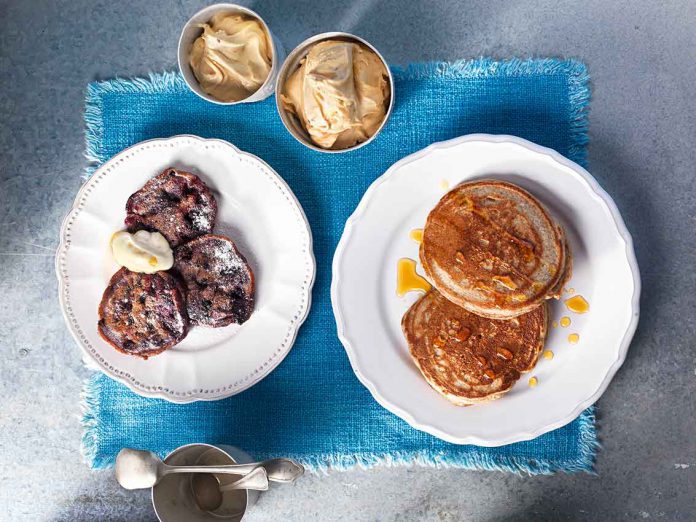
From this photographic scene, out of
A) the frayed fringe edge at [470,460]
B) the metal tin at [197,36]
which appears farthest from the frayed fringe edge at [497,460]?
the metal tin at [197,36]

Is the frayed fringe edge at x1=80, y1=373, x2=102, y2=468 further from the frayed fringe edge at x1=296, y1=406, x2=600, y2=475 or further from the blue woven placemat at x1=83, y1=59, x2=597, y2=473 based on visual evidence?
the frayed fringe edge at x1=296, y1=406, x2=600, y2=475

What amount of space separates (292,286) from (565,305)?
0.76m

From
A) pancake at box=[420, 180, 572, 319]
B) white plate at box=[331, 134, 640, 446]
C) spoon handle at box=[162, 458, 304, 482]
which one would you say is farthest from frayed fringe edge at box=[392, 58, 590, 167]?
spoon handle at box=[162, 458, 304, 482]

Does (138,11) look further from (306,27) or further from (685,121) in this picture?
(685,121)

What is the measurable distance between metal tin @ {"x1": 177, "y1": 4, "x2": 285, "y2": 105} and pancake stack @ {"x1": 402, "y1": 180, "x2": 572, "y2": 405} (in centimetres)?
56

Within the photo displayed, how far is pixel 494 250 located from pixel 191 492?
3.50ft

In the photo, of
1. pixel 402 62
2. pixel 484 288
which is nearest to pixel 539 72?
pixel 402 62

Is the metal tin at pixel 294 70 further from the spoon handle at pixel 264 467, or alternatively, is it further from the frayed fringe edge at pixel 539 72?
the spoon handle at pixel 264 467

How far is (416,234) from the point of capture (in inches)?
64.7

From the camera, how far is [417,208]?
5.34ft

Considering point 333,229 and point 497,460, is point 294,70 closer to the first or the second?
point 333,229

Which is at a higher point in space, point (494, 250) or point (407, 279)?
point (494, 250)

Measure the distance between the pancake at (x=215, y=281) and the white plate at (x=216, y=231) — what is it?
0.05 m

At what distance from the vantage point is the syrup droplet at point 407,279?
165 centimetres
